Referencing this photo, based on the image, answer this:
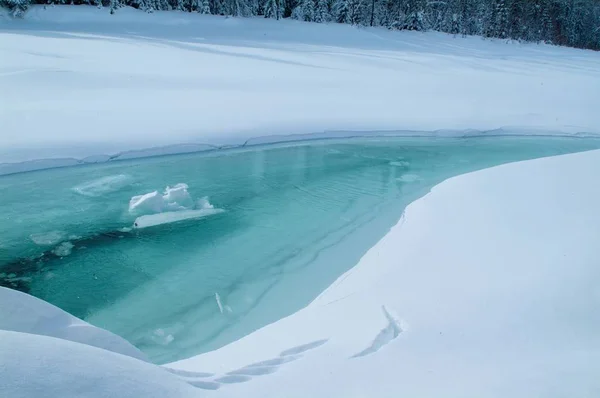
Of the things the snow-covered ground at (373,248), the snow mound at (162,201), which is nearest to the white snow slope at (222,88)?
the snow-covered ground at (373,248)

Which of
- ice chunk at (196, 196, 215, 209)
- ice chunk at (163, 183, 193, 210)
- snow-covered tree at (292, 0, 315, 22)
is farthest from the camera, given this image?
snow-covered tree at (292, 0, 315, 22)

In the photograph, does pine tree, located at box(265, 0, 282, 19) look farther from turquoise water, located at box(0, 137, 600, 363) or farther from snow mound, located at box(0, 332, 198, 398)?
snow mound, located at box(0, 332, 198, 398)

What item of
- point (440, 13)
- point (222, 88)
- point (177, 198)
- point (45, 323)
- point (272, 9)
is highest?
point (440, 13)

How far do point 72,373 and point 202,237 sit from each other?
329cm

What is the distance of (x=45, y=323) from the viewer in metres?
2.14

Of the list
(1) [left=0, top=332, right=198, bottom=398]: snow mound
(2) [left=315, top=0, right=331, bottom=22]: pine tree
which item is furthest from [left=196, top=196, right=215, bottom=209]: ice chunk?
(2) [left=315, top=0, right=331, bottom=22]: pine tree

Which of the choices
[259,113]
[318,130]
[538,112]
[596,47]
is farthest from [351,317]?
[596,47]

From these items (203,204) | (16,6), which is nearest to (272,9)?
(16,6)

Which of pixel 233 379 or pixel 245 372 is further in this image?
pixel 245 372

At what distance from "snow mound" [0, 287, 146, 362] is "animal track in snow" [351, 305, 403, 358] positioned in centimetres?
116

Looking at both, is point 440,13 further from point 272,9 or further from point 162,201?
point 162,201

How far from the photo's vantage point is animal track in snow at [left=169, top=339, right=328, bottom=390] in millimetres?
1973

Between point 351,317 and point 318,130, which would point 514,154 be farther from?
point 351,317

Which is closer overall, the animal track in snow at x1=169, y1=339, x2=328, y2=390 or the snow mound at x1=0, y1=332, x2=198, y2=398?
the snow mound at x1=0, y1=332, x2=198, y2=398
